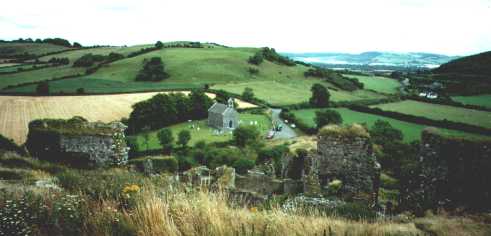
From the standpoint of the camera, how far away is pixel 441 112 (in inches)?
2101

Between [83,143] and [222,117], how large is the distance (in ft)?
172

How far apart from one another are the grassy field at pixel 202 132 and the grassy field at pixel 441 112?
2542cm

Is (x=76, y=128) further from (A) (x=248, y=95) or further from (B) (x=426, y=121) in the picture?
(A) (x=248, y=95)

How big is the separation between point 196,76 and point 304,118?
3969 centimetres

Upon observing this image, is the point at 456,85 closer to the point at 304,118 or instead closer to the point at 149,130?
the point at 304,118

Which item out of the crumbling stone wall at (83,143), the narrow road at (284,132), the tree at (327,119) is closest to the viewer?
the crumbling stone wall at (83,143)

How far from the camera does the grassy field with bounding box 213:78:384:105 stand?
284 feet

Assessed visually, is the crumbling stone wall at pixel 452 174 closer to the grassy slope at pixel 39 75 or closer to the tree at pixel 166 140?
the tree at pixel 166 140

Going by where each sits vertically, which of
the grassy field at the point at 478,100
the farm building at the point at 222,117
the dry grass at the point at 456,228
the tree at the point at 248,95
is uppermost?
the dry grass at the point at 456,228

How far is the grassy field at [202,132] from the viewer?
174 ft

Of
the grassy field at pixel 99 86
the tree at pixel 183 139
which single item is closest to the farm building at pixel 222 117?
the tree at pixel 183 139

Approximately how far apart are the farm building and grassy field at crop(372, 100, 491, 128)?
30.7 m

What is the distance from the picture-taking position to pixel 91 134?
40.1 feet

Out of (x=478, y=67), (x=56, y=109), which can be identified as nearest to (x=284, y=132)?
(x=478, y=67)
